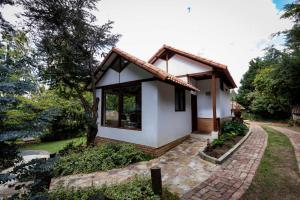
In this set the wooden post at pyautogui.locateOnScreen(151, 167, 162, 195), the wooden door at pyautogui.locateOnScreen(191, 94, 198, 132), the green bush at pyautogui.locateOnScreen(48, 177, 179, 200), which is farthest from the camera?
the wooden door at pyautogui.locateOnScreen(191, 94, 198, 132)

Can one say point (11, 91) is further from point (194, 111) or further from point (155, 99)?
point (194, 111)

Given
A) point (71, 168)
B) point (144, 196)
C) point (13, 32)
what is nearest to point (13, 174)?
point (144, 196)

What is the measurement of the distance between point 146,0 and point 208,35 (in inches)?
240

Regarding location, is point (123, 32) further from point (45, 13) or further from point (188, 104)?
point (188, 104)

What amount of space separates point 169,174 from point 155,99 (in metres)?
3.05

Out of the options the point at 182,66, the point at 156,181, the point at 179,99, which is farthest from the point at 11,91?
the point at 182,66

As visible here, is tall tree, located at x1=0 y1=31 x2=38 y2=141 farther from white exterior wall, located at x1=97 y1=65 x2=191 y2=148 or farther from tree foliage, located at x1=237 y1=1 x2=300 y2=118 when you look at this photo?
tree foliage, located at x1=237 y1=1 x2=300 y2=118

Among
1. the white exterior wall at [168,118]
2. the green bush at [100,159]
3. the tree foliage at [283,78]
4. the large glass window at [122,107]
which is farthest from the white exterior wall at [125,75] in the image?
the tree foliage at [283,78]

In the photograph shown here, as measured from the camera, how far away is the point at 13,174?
7.57 ft

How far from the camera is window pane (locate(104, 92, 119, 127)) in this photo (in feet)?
30.8

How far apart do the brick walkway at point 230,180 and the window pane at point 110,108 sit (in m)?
6.07

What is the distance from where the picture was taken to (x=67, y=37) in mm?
7570

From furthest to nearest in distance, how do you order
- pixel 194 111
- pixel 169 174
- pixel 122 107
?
pixel 194 111, pixel 122 107, pixel 169 174

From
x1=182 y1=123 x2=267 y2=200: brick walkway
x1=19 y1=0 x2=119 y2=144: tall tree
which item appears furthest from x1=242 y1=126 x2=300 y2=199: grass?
x1=19 y1=0 x2=119 y2=144: tall tree
